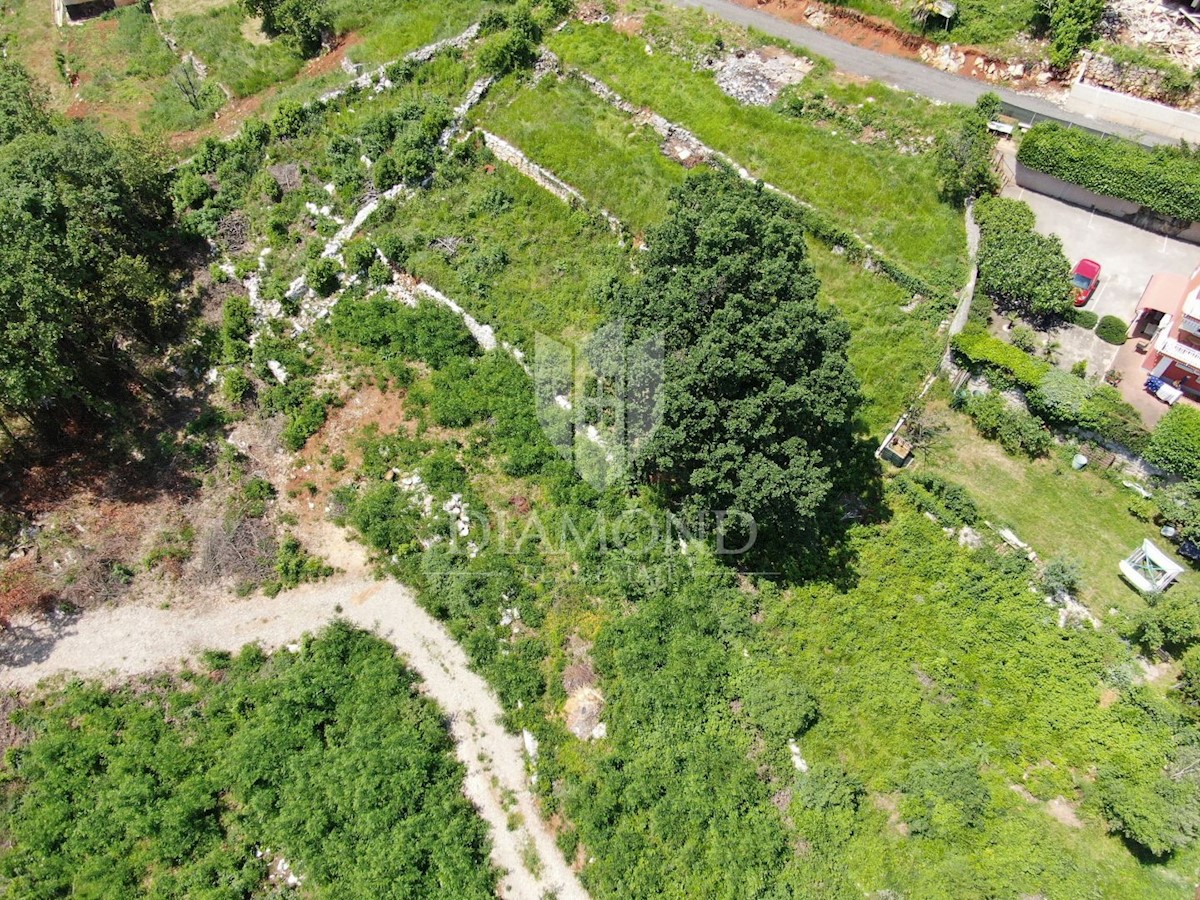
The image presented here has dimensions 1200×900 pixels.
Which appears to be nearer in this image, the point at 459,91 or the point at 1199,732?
the point at 1199,732

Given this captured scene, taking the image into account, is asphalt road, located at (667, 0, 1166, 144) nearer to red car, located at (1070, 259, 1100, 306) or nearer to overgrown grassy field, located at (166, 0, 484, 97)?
red car, located at (1070, 259, 1100, 306)

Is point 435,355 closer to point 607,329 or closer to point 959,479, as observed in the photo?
point 607,329

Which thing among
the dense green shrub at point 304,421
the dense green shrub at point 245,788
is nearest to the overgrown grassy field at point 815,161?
the dense green shrub at point 304,421

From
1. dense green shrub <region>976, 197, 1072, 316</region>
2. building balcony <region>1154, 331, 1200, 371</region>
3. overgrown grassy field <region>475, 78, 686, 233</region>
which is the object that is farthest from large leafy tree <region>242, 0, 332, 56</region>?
building balcony <region>1154, 331, 1200, 371</region>

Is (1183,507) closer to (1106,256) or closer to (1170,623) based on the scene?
(1170,623)

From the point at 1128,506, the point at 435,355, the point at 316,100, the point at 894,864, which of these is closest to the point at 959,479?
the point at 1128,506

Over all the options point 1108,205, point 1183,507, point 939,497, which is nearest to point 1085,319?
point 1108,205

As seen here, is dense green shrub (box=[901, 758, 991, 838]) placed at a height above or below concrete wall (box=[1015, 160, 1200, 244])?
below
